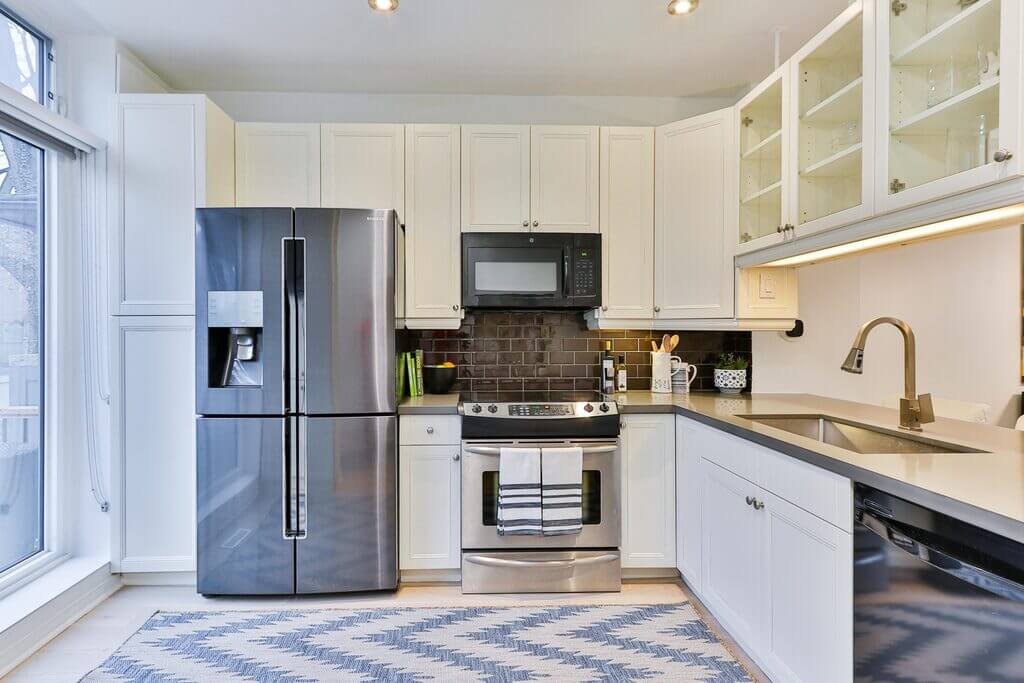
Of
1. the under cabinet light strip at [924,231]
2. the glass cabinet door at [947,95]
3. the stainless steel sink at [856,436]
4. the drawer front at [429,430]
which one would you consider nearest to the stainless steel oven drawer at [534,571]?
the drawer front at [429,430]

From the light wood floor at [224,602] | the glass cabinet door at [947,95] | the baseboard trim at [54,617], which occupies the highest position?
the glass cabinet door at [947,95]

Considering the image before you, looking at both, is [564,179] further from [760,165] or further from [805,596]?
[805,596]

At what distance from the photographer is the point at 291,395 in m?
2.51

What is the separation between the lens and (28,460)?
2484 mm

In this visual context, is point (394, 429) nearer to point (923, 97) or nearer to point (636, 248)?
point (636, 248)

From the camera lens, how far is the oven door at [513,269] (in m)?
2.98

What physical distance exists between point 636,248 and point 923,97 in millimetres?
1504

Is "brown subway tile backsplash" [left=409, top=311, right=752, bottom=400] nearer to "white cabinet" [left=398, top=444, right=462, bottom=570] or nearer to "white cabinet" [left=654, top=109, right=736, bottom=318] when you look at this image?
"white cabinet" [left=654, top=109, right=736, bottom=318]

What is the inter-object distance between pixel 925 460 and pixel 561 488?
1.47 metres

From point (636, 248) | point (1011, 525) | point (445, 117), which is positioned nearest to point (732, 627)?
point (1011, 525)

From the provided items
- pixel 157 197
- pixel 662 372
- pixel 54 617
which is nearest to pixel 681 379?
pixel 662 372

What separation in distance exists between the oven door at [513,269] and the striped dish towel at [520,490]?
86 centimetres

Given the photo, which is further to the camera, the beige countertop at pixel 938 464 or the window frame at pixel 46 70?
the window frame at pixel 46 70

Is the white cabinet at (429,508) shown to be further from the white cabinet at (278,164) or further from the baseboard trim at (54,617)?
the white cabinet at (278,164)
